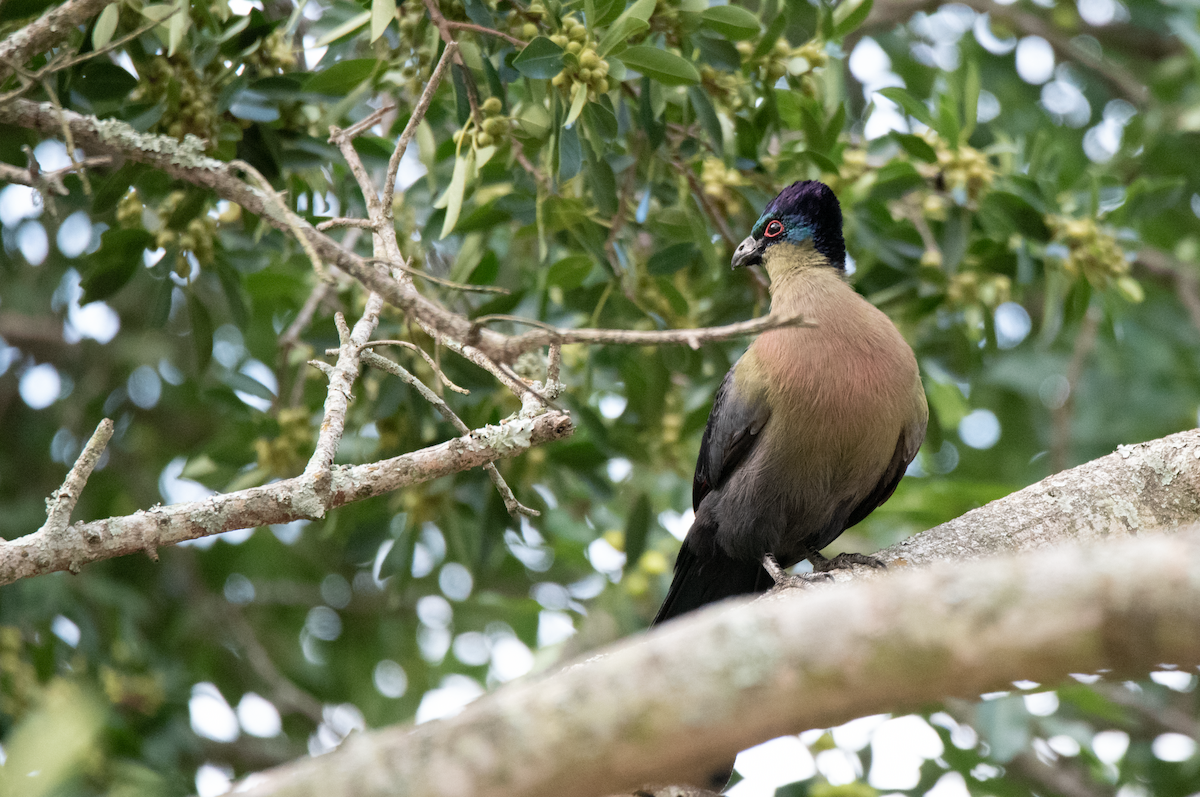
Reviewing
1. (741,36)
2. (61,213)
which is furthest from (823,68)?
(61,213)

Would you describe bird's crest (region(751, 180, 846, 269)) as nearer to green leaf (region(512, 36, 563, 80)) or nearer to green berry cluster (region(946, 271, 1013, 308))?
green berry cluster (region(946, 271, 1013, 308))

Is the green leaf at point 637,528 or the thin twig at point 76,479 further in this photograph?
the green leaf at point 637,528

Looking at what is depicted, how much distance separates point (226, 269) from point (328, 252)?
1.76 metres

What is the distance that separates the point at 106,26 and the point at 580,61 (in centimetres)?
129

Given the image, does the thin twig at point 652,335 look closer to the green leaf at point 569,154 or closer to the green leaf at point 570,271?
the green leaf at point 569,154

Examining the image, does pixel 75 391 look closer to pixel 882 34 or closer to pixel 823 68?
pixel 823 68

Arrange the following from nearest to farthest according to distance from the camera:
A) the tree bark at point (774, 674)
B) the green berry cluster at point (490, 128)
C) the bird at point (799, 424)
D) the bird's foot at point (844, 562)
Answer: the tree bark at point (774, 674) < the green berry cluster at point (490, 128) < the bird's foot at point (844, 562) < the bird at point (799, 424)

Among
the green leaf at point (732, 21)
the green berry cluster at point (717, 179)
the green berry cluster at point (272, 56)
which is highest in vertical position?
the green leaf at point (732, 21)

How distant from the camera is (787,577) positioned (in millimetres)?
3398

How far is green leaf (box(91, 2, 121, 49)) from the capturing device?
2.77 meters

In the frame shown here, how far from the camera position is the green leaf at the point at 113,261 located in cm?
321

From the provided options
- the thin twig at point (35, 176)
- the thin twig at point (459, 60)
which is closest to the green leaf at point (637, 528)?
the thin twig at point (459, 60)

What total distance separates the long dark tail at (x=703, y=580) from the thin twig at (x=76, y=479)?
224cm

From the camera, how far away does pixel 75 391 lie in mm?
5156
